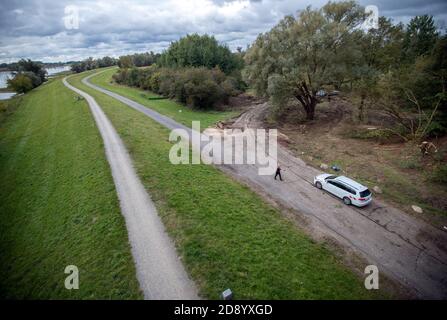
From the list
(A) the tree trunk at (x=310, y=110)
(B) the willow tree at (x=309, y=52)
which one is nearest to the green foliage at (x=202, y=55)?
(B) the willow tree at (x=309, y=52)

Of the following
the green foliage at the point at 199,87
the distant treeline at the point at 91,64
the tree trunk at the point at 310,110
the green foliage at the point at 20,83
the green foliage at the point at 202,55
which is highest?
the distant treeline at the point at 91,64

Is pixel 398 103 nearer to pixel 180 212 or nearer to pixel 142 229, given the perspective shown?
pixel 180 212

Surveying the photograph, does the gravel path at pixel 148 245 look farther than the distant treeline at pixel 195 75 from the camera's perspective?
No

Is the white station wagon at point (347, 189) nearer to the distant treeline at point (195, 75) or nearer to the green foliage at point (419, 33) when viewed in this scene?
the distant treeline at point (195, 75)

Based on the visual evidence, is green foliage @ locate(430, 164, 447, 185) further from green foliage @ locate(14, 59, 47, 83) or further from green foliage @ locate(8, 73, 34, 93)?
green foliage @ locate(14, 59, 47, 83)
